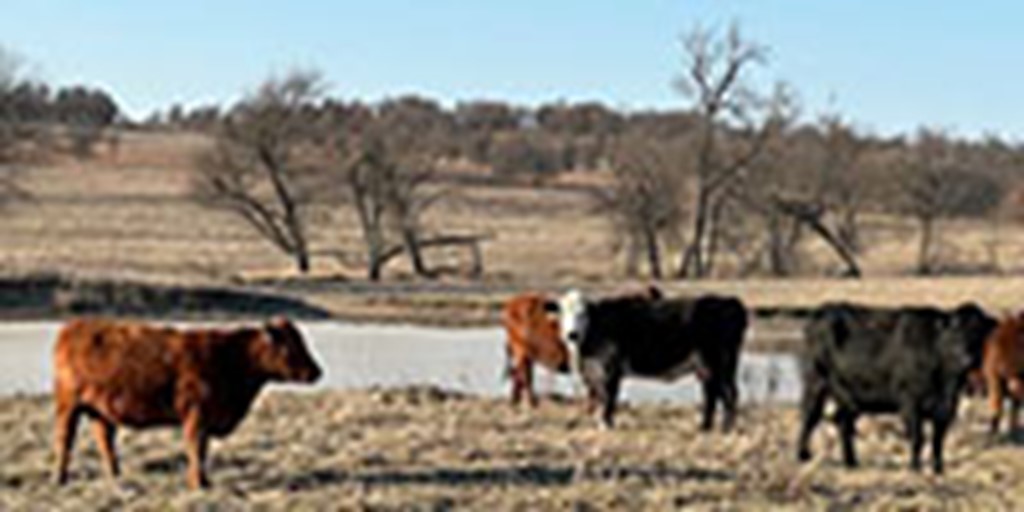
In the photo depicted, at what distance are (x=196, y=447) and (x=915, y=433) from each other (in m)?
5.56

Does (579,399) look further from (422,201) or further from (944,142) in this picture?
(944,142)

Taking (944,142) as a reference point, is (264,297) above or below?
below

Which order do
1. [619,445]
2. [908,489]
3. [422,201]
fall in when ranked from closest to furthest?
[908,489]
[619,445]
[422,201]

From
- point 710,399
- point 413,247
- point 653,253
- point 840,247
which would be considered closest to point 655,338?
point 710,399

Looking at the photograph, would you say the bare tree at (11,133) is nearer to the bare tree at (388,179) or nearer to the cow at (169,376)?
the bare tree at (388,179)

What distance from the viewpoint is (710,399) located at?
15461mm

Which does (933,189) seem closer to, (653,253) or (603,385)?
(653,253)

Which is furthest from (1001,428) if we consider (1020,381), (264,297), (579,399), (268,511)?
(264,297)

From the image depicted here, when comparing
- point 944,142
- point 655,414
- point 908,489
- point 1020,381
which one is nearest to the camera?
point 908,489

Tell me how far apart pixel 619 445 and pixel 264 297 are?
25.9 meters

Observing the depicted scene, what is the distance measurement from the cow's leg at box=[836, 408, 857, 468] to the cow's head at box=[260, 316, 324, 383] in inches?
175

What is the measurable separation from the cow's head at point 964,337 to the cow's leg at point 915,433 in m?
0.51

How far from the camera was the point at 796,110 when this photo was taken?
199 feet

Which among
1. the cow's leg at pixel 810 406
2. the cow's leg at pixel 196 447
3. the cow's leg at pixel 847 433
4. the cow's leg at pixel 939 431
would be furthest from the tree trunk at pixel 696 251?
the cow's leg at pixel 196 447
